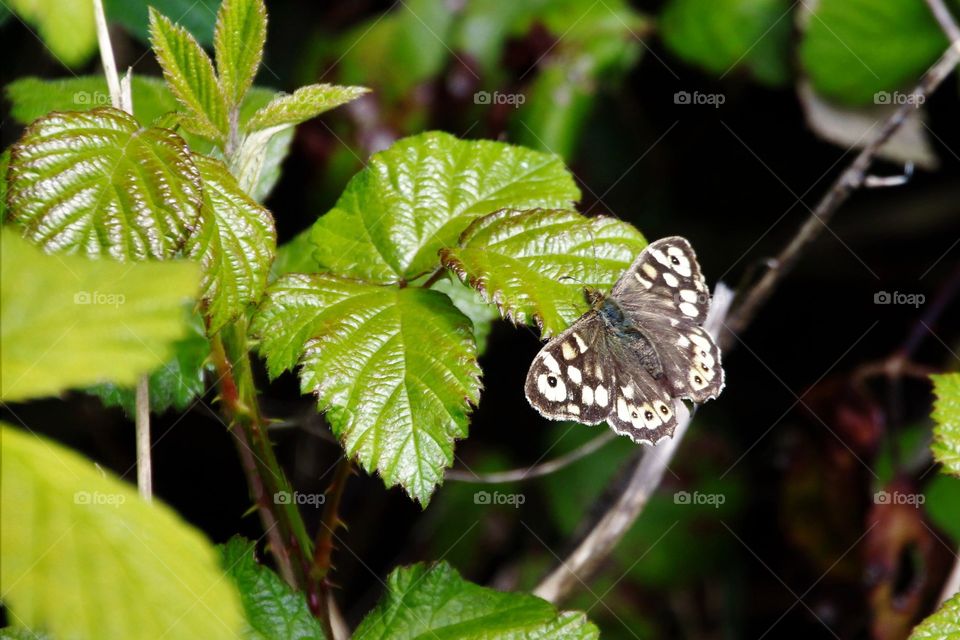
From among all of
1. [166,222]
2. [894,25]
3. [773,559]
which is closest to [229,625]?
[166,222]

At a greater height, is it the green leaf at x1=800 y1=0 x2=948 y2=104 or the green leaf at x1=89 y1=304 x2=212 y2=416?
the green leaf at x1=800 y1=0 x2=948 y2=104

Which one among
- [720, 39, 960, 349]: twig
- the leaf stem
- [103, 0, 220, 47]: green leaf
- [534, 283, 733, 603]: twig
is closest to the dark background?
[103, 0, 220, 47]: green leaf

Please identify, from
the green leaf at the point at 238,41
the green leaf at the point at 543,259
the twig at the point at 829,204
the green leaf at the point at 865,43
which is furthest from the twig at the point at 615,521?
the green leaf at the point at 865,43

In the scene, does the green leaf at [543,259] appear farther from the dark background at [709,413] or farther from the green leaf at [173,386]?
the dark background at [709,413]

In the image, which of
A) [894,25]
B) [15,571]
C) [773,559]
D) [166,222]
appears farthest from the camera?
[773,559]

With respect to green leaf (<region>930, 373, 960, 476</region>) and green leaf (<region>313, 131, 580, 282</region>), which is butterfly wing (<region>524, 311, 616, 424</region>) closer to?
green leaf (<region>313, 131, 580, 282</region>)

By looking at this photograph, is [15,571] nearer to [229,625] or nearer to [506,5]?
[229,625]

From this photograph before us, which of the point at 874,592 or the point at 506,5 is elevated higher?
the point at 506,5
